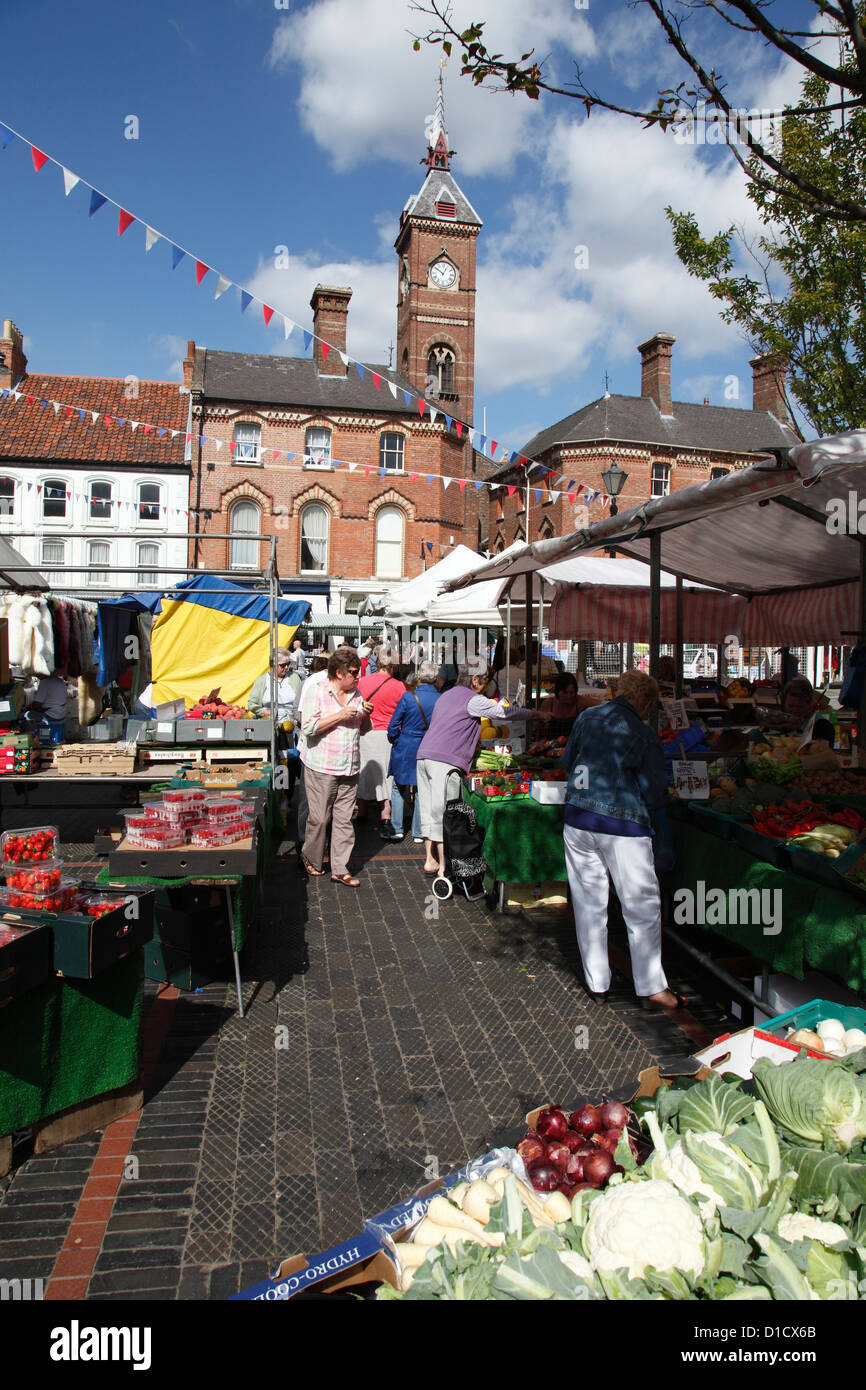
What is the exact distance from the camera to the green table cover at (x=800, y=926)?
384cm

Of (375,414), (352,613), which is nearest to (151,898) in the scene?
(352,613)

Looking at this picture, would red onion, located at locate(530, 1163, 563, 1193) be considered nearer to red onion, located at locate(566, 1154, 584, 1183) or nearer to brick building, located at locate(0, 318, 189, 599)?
red onion, located at locate(566, 1154, 584, 1183)

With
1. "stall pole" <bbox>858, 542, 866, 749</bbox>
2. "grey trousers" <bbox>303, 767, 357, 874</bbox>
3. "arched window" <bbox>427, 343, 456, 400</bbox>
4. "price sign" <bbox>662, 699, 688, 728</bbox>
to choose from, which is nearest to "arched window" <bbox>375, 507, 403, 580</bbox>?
"arched window" <bbox>427, 343, 456, 400</bbox>

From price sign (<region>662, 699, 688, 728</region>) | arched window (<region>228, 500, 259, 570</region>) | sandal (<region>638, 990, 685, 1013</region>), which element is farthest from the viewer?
arched window (<region>228, 500, 259, 570</region>)

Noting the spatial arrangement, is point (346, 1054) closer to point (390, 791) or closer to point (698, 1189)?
point (698, 1189)

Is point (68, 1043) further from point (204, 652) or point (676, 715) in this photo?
point (204, 652)

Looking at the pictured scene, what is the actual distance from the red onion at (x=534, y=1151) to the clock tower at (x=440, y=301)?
3458 cm

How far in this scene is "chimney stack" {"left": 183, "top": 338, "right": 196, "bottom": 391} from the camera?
2923 cm

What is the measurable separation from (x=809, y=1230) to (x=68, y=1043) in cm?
287

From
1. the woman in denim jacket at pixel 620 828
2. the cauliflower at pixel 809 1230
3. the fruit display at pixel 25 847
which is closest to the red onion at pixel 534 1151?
the cauliflower at pixel 809 1230

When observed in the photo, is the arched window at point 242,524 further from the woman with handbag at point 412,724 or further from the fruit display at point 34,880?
the fruit display at point 34,880

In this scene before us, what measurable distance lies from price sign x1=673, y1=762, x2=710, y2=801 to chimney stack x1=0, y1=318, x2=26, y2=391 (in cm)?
3001

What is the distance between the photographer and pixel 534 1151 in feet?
8.15

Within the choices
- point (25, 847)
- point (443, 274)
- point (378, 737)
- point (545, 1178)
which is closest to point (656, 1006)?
point (545, 1178)
